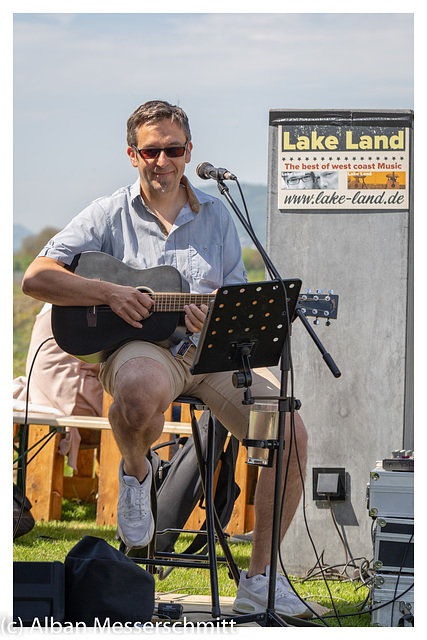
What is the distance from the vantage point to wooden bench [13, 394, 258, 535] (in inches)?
175

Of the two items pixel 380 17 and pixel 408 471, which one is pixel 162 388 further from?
pixel 380 17

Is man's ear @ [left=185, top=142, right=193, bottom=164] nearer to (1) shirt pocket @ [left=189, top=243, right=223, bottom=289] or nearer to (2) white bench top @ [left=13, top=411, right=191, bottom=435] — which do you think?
(1) shirt pocket @ [left=189, top=243, right=223, bottom=289]

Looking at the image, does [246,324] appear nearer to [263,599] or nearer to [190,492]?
[263,599]

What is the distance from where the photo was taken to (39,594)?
216 cm

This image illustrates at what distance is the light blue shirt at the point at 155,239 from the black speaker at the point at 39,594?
4.33ft

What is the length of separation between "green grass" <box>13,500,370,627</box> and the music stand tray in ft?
3.83

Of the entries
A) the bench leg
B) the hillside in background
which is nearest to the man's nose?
the bench leg

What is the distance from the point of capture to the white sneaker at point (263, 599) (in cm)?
274

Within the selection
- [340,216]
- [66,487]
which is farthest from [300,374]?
[66,487]

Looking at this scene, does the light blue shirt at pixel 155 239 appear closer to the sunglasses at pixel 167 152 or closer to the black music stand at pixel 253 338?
the sunglasses at pixel 167 152

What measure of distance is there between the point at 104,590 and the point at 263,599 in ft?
2.46

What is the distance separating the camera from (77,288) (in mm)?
2918

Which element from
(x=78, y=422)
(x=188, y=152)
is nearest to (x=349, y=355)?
(x=188, y=152)

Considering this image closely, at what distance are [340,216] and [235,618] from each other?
2113 millimetres
